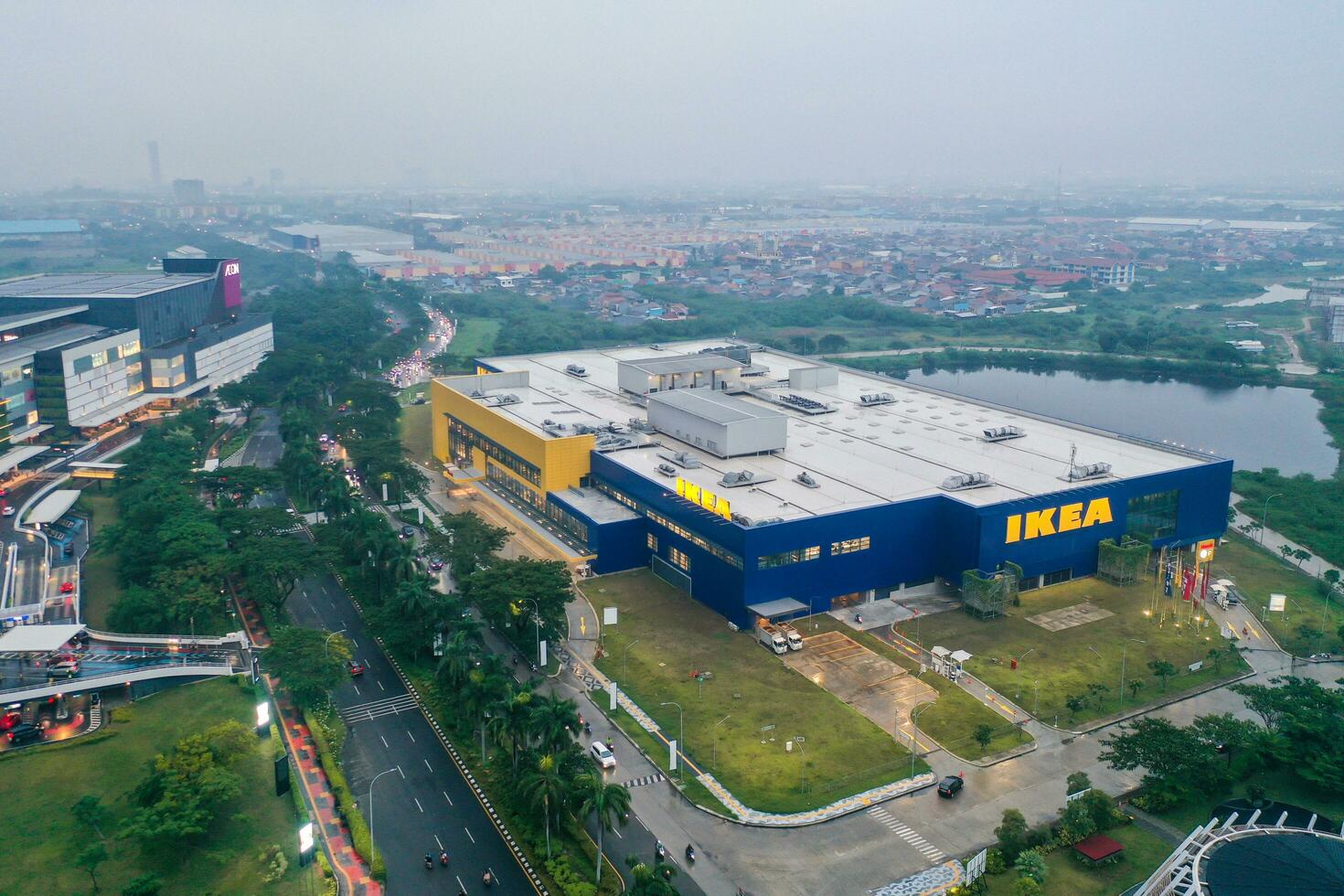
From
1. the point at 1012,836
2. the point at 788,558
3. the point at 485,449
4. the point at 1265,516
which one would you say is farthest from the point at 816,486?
the point at 1265,516

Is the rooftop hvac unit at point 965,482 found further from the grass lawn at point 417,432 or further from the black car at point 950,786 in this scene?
the grass lawn at point 417,432

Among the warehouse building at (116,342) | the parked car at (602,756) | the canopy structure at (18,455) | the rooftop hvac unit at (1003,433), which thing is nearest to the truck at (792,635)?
the parked car at (602,756)

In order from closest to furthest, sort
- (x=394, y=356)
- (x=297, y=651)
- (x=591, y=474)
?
(x=297, y=651)
(x=591, y=474)
(x=394, y=356)

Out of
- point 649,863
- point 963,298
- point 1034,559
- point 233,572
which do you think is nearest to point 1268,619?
point 1034,559

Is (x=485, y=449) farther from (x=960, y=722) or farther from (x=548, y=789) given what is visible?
(x=548, y=789)

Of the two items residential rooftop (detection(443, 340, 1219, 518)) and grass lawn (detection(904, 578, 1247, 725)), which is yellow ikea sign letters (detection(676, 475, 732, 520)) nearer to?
residential rooftop (detection(443, 340, 1219, 518))

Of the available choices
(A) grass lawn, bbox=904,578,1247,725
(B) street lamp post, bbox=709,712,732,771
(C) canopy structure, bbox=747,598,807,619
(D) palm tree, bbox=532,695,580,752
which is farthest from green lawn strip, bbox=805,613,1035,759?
(D) palm tree, bbox=532,695,580,752

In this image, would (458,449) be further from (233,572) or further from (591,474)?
(233,572)
